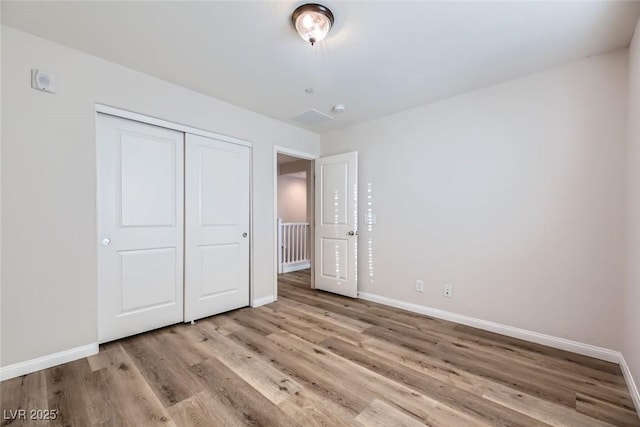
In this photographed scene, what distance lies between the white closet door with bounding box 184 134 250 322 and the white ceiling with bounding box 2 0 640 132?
2.56 ft

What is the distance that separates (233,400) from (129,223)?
185cm

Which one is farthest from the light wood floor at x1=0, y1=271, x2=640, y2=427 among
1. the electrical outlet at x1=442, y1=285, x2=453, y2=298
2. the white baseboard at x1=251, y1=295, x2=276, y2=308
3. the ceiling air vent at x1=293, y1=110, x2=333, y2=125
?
the ceiling air vent at x1=293, y1=110, x2=333, y2=125

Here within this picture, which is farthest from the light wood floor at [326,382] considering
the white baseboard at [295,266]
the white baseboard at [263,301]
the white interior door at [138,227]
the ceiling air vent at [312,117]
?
the white baseboard at [295,266]

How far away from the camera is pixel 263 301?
3.58 metres

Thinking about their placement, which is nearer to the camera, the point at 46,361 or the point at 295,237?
the point at 46,361

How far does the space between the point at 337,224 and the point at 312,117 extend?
1.54 metres

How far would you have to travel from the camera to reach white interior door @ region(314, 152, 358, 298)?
12.7 ft

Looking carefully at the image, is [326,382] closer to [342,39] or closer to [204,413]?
[204,413]

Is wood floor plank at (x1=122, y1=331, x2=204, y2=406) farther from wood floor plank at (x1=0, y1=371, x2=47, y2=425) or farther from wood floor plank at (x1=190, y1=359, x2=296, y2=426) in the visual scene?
wood floor plank at (x1=0, y1=371, x2=47, y2=425)

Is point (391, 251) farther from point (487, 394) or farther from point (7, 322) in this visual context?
point (7, 322)

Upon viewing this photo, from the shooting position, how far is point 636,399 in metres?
1.68

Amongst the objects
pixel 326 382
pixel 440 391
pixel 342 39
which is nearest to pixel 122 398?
pixel 326 382

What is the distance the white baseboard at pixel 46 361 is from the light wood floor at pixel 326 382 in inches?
2.3

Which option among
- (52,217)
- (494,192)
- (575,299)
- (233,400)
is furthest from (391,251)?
(52,217)
